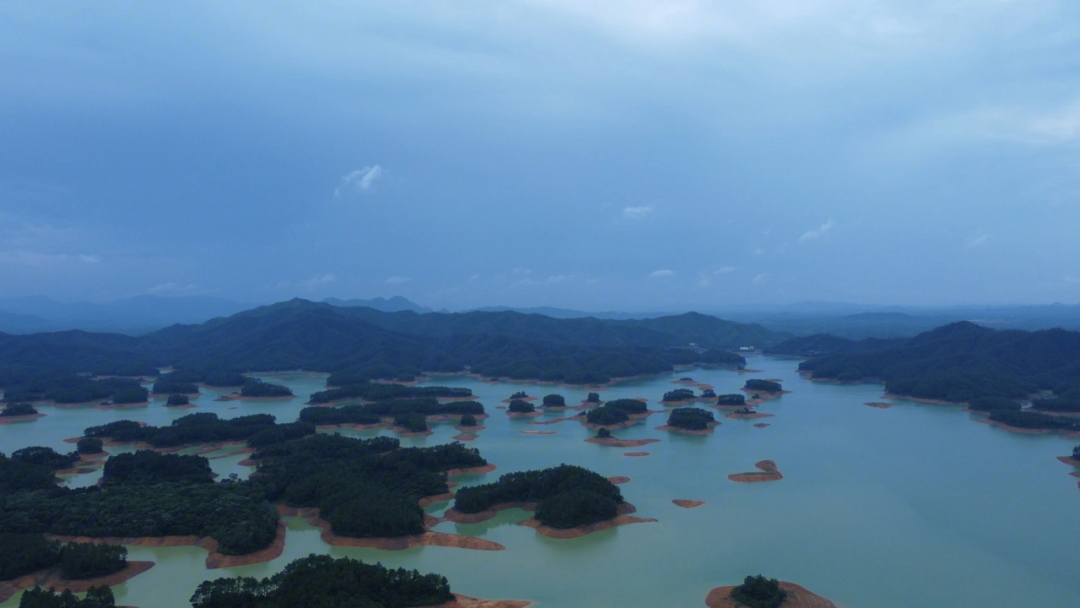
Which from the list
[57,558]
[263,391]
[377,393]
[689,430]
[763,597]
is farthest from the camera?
[263,391]

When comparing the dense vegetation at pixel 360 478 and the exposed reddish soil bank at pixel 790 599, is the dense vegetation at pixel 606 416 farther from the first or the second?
the exposed reddish soil bank at pixel 790 599

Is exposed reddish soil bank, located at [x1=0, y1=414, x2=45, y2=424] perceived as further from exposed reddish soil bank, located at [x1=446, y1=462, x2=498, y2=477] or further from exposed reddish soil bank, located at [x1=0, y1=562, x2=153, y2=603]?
exposed reddish soil bank, located at [x1=446, y1=462, x2=498, y2=477]

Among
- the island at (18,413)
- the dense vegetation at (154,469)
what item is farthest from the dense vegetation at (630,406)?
the island at (18,413)

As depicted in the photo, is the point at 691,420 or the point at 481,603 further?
the point at 691,420

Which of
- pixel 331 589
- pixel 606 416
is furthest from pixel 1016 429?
pixel 331 589

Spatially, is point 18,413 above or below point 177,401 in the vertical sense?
below

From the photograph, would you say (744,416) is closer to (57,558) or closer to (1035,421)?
(1035,421)

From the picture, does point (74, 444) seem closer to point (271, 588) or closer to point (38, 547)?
point (38, 547)
